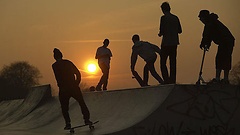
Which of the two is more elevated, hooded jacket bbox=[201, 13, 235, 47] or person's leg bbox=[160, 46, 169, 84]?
hooded jacket bbox=[201, 13, 235, 47]

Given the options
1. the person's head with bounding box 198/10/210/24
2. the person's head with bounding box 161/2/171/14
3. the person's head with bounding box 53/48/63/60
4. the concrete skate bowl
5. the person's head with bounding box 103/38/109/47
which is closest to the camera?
the concrete skate bowl

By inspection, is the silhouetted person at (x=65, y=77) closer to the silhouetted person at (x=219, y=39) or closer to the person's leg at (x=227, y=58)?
the silhouetted person at (x=219, y=39)

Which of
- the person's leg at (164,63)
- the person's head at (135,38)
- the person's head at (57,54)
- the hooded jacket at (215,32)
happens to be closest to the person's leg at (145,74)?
the person's head at (135,38)

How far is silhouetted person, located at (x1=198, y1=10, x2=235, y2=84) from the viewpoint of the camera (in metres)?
9.63

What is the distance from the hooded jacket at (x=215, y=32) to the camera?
9625mm

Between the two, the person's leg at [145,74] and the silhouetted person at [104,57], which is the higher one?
the silhouetted person at [104,57]

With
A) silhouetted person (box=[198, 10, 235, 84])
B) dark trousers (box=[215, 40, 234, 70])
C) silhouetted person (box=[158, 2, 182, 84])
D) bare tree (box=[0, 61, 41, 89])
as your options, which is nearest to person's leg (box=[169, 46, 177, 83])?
silhouetted person (box=[158, 2, 182, 84])

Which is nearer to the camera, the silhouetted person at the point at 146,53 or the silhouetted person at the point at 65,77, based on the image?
the silhouetted person at the point at 65,77

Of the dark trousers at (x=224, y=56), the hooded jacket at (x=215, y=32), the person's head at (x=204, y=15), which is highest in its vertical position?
the person's head at (x=204, y=15)

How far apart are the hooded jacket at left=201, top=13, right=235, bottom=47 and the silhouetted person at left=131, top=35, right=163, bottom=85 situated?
2.26 m

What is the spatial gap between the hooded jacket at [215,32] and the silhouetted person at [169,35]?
0.76 meters

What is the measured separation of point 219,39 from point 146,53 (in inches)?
102

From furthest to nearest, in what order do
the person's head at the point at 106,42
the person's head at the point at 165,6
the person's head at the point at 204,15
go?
the person's head at the point at 106,42 → the person's head at the point at 165,6 → the person's head at the point at 204,15

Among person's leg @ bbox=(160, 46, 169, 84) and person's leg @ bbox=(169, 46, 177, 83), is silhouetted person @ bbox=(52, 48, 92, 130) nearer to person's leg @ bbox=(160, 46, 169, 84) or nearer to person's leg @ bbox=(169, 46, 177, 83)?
person's leg @ bbox=(160, 46, 169, 84)
